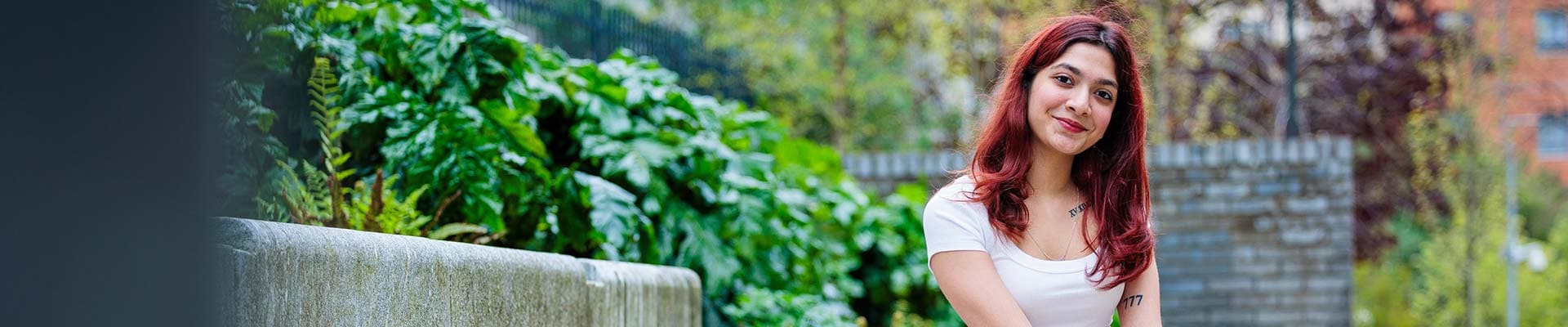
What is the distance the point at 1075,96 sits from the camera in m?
2.55

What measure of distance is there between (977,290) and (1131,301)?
0.36 metres

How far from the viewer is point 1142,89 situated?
8.86ft

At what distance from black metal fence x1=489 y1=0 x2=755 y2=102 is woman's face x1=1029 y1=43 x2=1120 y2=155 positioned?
3.08 metres

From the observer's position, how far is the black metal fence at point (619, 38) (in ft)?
18.3

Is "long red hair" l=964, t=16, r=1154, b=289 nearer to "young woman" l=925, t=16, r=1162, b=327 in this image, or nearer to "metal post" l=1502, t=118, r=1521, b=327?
"young woman" l=925, t=16, r=1162, b=327

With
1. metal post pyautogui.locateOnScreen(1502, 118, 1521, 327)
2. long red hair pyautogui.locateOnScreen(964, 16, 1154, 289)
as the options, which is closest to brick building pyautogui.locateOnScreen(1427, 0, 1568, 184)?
metal post pyautogui.locateOnScreen(1502, 118, 1521, 327)

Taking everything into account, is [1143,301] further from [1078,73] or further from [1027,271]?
[1078,73]

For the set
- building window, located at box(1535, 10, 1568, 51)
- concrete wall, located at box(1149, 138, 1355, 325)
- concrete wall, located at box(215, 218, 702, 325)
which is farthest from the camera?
building window, located at box(1535, 10, 1568, 51)

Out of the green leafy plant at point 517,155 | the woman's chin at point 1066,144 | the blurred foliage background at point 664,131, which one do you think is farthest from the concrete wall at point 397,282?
the woman's chin at point 1066,144

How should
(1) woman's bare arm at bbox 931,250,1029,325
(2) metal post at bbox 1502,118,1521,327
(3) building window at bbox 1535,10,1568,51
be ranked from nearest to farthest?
(1) woman's bare arm at bbox 931,250,1029,325 → (2) metal post at bbox 1502,118,1521,327 → (3) building window at bbox 1535,10,1568,51

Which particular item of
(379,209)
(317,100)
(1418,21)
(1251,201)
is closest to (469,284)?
(379,209)

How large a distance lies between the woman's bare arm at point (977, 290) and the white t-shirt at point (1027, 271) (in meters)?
0.04

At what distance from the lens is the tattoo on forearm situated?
2635 millimetres

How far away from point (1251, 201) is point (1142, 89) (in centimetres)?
689
